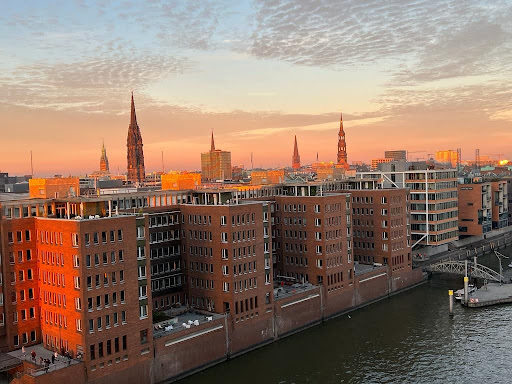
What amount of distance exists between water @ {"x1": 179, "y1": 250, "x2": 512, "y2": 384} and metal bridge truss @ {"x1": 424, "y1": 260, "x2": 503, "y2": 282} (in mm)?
16380

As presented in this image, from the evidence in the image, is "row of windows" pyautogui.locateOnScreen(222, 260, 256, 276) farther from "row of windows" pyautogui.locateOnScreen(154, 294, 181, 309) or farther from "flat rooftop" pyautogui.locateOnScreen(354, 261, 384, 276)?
"flat rooftop" pyautogui.locateOnScreen(354, 261, 384, 276)

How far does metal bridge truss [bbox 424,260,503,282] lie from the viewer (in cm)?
12888

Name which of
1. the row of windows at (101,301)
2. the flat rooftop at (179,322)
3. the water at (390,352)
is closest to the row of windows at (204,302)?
the flat rooftop at (179,322)

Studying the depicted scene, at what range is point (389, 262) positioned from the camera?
129 metres

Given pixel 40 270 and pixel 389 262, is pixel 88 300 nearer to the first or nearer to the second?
pixel 40 270

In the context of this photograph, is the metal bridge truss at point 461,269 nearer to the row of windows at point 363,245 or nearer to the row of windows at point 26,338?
the row of windows at point 363,245

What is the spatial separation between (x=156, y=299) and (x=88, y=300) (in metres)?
25.5

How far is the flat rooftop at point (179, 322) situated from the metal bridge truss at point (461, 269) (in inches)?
2807

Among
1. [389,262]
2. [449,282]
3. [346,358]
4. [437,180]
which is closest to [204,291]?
[346,358]

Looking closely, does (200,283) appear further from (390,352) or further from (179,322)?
(390,352)

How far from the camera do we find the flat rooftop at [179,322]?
266 ft

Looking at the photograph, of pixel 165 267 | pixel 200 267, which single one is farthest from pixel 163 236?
pixel 200 267

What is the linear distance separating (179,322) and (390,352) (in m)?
35.4

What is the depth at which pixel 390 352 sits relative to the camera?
91000 mm
